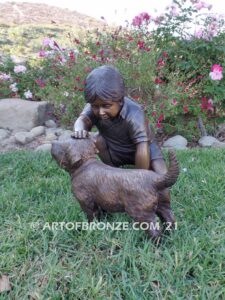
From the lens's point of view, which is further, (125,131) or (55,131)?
(55,131)

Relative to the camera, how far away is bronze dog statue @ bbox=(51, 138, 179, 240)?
1.95m

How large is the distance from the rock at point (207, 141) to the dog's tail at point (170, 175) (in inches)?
123

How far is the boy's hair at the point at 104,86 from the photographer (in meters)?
1.97

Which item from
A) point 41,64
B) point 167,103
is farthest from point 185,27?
point 41,64

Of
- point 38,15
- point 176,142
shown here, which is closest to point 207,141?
point 176,142

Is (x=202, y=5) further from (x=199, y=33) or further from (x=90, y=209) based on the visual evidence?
(x=90, y=209)

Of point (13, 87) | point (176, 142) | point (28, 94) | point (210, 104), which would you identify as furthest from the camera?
point (13, 87)

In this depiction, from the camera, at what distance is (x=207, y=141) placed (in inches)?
197

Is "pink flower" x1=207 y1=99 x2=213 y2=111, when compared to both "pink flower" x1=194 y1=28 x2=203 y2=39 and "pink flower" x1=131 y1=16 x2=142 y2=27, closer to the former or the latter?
"pink flower" x1=194 y1=28 x2=203 y2=39

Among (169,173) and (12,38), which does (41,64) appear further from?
(169,173)

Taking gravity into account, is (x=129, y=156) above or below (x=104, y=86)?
below

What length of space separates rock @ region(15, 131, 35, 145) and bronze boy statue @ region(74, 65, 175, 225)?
2950 millimetres

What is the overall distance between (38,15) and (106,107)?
11.7 meters

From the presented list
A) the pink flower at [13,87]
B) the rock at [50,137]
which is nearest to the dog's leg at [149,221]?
the rock at [50,137]
